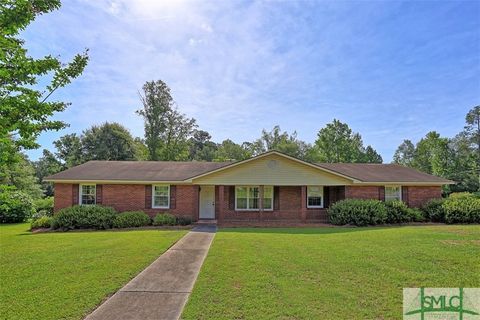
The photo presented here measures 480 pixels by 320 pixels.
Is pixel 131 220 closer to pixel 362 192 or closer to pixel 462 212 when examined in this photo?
pixel 362 192

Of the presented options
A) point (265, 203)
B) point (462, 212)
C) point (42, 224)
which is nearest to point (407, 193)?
point (462, 212)

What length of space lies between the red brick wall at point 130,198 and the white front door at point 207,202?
1400mm

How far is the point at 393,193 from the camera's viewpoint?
66.6 ft

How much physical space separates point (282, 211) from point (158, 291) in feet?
49.1

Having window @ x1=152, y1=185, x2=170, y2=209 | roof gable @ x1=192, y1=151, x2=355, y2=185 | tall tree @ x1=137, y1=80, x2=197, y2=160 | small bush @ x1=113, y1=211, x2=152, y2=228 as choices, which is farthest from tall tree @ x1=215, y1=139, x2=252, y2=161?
small bush @ x1=113, y1=211, x2=152, y2=228

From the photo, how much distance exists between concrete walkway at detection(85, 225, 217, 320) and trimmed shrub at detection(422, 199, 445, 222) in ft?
51.5

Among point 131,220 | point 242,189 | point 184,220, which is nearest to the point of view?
point 131,220

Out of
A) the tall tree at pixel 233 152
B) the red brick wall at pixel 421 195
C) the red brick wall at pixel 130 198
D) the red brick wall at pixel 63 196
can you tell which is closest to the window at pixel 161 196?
the red brick wall at pixel 130 198

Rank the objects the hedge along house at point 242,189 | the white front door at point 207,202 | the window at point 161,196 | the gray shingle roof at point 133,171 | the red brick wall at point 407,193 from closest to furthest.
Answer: the hedge along house at point 242,189, the gray shingle roof at point 133,171, the window at point 161,196, the red brick wall at point 407,193, the white front door at point 207,202

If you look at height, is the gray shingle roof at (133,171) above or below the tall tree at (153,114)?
below

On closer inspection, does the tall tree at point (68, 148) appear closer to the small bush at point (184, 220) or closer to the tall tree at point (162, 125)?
the tall tree at point (162, 125)

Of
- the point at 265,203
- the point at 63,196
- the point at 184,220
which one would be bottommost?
the point at 184,220

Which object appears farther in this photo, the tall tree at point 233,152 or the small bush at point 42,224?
the tall tree at point 233,152

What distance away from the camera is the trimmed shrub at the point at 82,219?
16.0m
